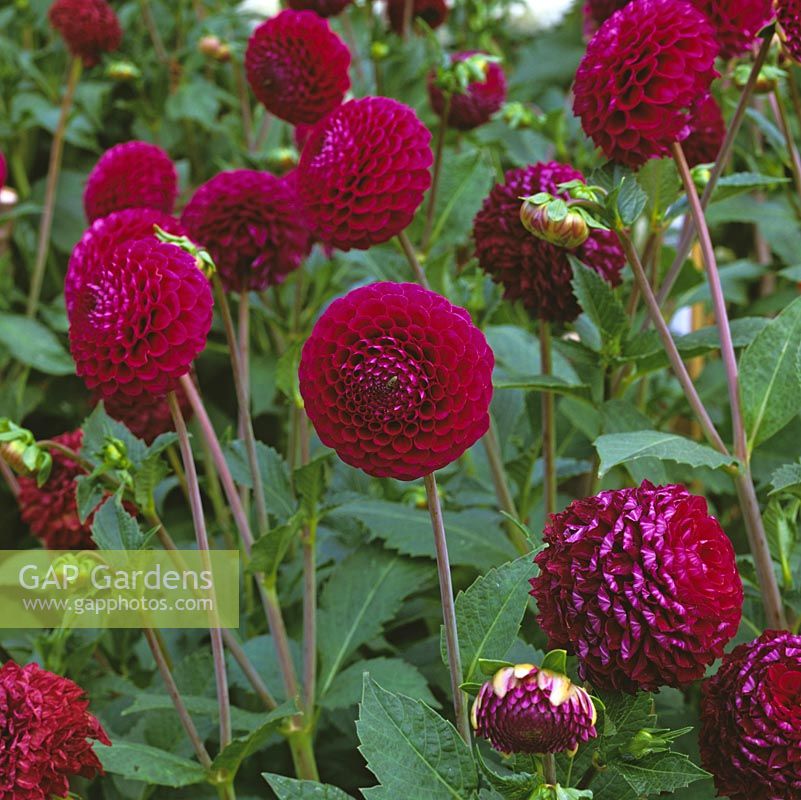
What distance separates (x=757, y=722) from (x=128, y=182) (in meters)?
0.72

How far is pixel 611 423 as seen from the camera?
90 cm

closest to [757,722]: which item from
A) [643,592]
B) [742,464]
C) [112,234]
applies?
[643,592]

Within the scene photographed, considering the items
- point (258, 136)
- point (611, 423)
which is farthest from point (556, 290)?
point (258, 136)

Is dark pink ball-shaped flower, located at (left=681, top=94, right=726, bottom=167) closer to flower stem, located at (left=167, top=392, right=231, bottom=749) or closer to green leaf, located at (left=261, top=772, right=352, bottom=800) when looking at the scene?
flower stem, located at (left=167, top=392, right=231, bottom=749)

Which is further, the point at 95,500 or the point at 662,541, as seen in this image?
the point at 95,500

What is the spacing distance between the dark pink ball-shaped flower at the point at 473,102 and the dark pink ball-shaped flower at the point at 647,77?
21.0 inches

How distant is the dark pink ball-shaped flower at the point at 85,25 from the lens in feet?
4.77

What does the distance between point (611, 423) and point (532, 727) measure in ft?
1.37

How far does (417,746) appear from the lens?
0.61 m

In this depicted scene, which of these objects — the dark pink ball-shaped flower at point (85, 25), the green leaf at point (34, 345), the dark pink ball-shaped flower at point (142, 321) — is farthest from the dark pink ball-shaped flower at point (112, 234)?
the dark pink ball-shaped flower at point (85, 25)

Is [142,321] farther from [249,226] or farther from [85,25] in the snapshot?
[85,25]

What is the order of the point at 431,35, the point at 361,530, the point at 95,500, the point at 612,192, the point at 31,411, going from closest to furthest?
1. the point at 612,192
2. the point at 95,500
3. the point at 361,530
4. the point at 431,35
5. the point at 31,411

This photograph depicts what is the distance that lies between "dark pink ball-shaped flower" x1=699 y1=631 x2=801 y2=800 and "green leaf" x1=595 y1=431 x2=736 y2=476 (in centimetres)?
12

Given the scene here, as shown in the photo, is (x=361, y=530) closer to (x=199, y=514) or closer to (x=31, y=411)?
(x=199, y=514)
